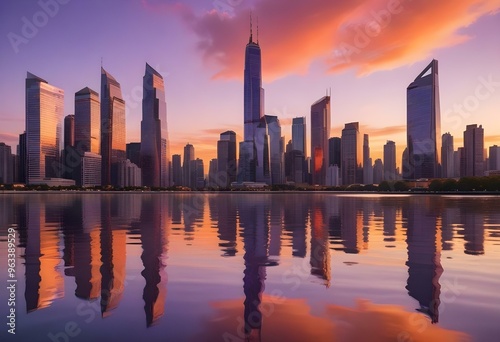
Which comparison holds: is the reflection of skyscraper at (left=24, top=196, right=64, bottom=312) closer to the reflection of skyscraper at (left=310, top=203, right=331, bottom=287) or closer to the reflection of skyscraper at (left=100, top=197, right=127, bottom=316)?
the reflection of skyscraper at (left=100, top=197, right=127, bottom=316)

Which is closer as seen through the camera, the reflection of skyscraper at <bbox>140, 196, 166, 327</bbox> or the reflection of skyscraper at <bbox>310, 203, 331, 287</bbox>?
the reflection of skyscraper at <bbox>140, 196, 166, 327</bbox>

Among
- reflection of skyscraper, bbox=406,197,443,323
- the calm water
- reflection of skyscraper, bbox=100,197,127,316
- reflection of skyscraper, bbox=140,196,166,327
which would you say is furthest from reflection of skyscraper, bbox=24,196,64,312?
reflection of skyscraper, bbox=406,197,443,323

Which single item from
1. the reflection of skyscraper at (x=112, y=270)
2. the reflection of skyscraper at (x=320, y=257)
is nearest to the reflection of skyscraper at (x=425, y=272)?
the reflection of skyscraper at (x=320, y=257)

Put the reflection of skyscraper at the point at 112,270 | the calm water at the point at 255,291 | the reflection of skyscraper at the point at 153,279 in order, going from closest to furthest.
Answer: the calm water at the point at 255,291 → the reflection of skyscraper at the point at 153,279 → the reflection of skyscraper at the point at 112,270

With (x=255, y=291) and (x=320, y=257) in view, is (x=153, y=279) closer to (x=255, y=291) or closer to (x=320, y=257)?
(x=255, y=291)

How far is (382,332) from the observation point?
11641 millimetres

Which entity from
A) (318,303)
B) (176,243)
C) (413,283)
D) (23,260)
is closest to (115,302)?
(318,303)

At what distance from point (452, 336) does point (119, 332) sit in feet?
30.7

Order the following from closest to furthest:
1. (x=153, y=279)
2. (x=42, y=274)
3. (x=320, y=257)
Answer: (x=153, y=279) < (x=42, y=274) < (x=320, y=257)

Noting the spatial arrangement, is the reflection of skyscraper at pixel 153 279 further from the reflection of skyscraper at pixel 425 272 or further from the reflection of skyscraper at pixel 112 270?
the reflection of skyscraper at pixel 425 272

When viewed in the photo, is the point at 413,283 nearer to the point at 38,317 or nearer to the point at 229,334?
the point at 229,334

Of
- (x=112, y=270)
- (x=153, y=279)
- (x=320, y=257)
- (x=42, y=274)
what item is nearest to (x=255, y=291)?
(x=153, y=279)

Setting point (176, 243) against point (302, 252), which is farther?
point (176, 243)

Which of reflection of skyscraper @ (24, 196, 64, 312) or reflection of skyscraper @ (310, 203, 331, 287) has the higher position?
reflection of skyscraper @ (24, 196, 64, 312)
